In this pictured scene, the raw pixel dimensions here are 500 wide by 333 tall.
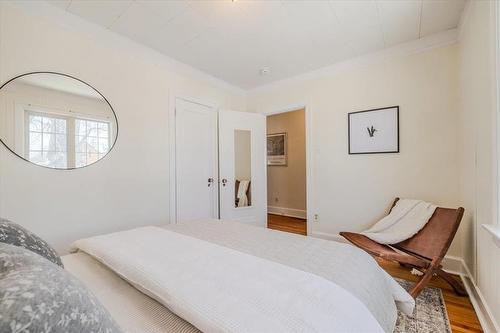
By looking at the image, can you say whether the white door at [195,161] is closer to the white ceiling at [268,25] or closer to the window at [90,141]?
the white ceiling at [268,25]

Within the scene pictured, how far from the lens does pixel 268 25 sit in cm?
227

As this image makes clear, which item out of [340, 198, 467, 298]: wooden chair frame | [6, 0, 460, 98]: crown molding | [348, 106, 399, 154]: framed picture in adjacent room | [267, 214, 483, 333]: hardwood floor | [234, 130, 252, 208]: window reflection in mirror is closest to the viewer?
[267, 214, 483, 333]: hardwood floor

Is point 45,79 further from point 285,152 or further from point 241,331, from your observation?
point 285,152

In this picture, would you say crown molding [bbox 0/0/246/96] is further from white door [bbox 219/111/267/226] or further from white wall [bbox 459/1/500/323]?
white wall [bbox 459/1/500/323]

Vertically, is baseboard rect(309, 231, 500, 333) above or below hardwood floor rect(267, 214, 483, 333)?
above

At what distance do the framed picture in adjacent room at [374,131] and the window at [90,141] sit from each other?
2.87 metres

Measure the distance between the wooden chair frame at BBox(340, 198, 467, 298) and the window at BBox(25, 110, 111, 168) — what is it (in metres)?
2.67

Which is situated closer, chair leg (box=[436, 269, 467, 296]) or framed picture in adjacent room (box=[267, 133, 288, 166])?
chair leg (box=[436, 269, 467, 296])

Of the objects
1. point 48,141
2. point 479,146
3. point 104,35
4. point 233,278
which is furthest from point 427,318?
point 104,35

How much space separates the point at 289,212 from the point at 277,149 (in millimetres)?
1519

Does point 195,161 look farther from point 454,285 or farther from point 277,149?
point 454,285

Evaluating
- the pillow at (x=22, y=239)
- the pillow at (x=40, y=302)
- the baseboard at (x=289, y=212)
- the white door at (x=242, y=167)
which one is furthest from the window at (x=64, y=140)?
the baseboard at (x=289, y=212)

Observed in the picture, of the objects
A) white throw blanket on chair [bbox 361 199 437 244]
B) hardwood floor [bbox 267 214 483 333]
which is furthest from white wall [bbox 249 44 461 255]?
hardwood floor [bbox 267 214 483 333]

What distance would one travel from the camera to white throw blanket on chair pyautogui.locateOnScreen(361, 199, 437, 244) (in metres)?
2.15
